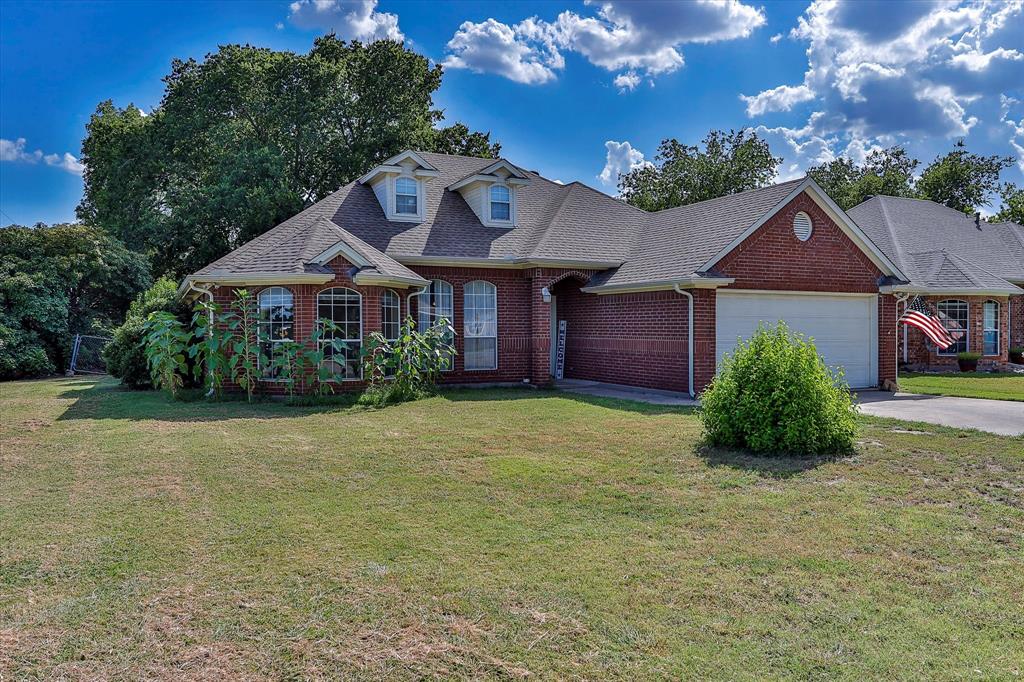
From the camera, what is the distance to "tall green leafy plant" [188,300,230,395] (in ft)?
45.4

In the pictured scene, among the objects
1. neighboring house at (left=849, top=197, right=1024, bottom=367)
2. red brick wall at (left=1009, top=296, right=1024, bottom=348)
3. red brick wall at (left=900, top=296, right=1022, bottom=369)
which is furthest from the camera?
red brick wall at (left=1009, top=296, right=1024, bottom=348)

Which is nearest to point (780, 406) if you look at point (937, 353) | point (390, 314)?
point (390, 314)

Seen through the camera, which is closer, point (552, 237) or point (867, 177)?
point (552, 237)

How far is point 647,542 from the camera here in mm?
5301

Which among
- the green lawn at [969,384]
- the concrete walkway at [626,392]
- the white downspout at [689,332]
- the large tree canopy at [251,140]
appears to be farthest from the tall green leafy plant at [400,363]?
the large tree canopy at [251,140]

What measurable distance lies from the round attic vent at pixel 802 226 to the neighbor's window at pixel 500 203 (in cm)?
766

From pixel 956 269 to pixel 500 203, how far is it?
1565 cm

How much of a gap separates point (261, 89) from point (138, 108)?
47.2 feet

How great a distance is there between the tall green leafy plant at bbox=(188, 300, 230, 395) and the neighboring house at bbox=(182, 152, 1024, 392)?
2.02 feet

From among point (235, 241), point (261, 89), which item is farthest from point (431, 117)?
point (235, 241)

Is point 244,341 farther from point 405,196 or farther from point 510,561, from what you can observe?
point 510,561

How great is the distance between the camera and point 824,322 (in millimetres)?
16109

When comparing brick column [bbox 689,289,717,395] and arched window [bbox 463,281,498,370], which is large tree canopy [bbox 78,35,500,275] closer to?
arched window [bbox 463,281,498,370]

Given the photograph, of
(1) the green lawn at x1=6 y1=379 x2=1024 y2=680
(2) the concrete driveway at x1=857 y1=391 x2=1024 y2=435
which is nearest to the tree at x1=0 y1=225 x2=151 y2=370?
(1) the green lawn at x1=6 y1=379 x2=1024 y2=680
